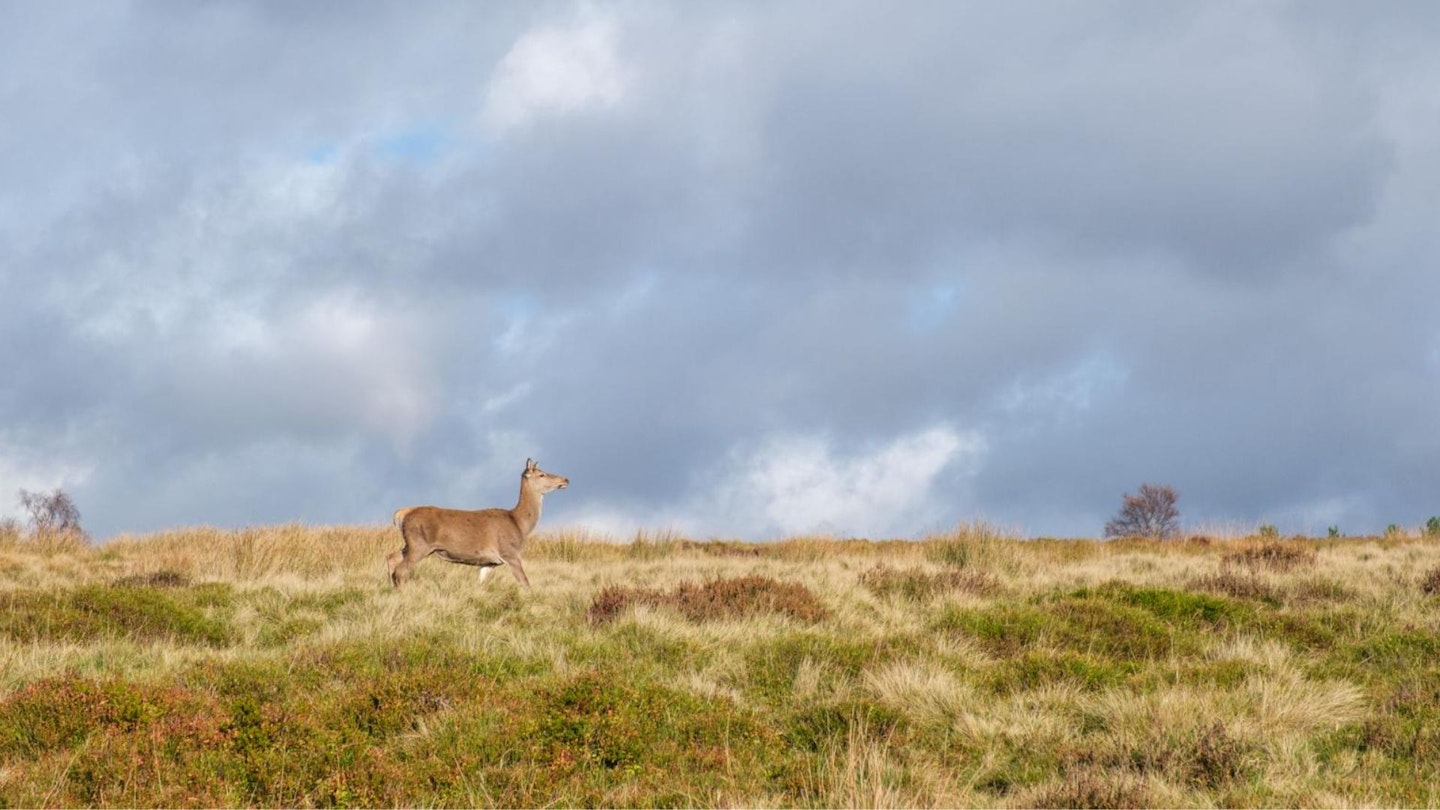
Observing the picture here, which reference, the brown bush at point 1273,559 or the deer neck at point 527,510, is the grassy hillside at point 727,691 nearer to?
the deer neck at point 527,510

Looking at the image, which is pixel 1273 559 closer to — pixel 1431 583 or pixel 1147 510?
pixel 1431 583

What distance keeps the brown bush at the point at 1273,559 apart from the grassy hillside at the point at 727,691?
1399 millimetres

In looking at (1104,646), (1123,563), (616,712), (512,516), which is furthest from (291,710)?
(1123,563)

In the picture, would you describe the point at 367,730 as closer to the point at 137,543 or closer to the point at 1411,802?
the point at 1411,802

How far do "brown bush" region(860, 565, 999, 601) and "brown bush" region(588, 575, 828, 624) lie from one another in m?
1.63

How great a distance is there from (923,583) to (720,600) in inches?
139

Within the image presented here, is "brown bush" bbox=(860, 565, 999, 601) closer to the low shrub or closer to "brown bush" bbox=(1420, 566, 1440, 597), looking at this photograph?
"brown bush" bbox=(1420, 566, 1440, 597)

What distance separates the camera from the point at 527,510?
17.0 meters

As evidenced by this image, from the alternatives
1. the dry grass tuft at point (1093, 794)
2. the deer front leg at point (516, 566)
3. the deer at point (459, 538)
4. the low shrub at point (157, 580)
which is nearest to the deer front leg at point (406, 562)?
the deer at point (459, 538)

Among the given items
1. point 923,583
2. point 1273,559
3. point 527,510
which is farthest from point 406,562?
point 1273,559

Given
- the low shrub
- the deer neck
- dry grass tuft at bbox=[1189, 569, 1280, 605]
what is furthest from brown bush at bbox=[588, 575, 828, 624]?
the low shrub

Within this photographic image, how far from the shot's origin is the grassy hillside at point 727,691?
6270 mm

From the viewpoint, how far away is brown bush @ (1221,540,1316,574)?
1719cm

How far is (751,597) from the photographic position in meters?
13.0
